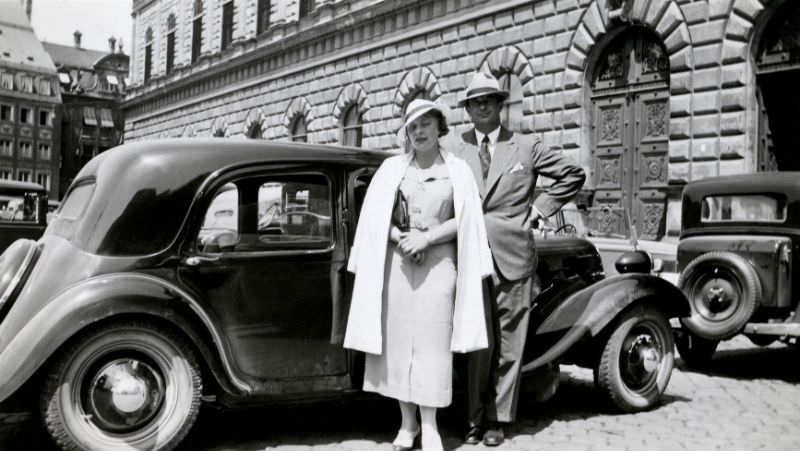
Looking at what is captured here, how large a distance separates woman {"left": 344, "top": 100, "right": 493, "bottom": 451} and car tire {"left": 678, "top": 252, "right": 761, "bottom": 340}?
10.3 feet

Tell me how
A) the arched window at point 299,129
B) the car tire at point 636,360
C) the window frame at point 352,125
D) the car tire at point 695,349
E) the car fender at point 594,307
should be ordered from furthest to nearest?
the arched window at point 299,129, the window frame at point 352,125, the car tire at point 695,349, the car tire at point 636,360, the car fender at point 594,307

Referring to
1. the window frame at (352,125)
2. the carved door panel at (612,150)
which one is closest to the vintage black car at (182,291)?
the carved door panel at (612,150)

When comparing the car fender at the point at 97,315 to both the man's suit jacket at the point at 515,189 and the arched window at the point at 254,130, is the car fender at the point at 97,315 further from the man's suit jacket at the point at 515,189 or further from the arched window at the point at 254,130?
the arched window at the point at 254,130

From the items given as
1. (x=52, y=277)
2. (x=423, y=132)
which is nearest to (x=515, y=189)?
(x=423, y=132)

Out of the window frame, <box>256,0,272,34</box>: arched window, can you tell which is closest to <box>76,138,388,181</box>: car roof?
the window frame

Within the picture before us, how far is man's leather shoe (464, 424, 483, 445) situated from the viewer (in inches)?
178

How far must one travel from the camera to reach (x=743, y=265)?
6508 mm

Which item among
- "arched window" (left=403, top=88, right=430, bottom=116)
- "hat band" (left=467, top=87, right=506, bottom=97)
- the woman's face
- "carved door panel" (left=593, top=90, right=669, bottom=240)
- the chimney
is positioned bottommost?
the woman's face

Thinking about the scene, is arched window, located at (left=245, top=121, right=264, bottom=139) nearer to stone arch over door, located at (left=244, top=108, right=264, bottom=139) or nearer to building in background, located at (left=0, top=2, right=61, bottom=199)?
stone arch over door, located at (left=244, top=108, right=264, bottom=139)

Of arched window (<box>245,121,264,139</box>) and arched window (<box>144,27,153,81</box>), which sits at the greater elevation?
arched window (<box>144,27,153,81</box>)

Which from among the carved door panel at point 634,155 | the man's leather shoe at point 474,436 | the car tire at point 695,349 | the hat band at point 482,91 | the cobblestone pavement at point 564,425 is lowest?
the cobblestone pavement at point 564,425

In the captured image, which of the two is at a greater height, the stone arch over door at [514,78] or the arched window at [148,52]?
the arched window at [148,52]

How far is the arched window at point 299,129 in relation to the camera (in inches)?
1094

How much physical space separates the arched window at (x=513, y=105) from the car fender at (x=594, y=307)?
12670mm
